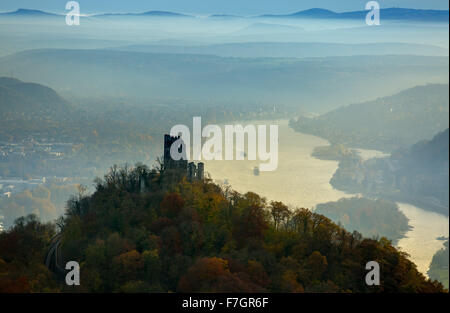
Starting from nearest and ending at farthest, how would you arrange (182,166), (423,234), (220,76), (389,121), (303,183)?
1. (423,234)
2. (182,166)
3. (389,121)
4. (303,183)
5. (220,76)

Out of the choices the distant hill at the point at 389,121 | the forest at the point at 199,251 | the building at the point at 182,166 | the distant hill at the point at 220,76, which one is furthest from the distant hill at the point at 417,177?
the distant hill at the point at 220,76

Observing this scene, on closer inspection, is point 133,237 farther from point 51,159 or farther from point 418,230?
point 51,159

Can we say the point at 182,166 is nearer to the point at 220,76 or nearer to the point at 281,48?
the point at 281,48

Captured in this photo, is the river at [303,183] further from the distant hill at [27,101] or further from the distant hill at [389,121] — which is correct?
the distant hill at [27,101]

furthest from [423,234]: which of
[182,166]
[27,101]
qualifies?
[27,101]

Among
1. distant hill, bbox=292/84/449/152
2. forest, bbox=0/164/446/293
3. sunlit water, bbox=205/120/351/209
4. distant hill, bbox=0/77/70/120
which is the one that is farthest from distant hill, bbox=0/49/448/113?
forest, bbox=0/164/446/293

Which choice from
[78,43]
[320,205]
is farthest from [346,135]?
[78,43]
